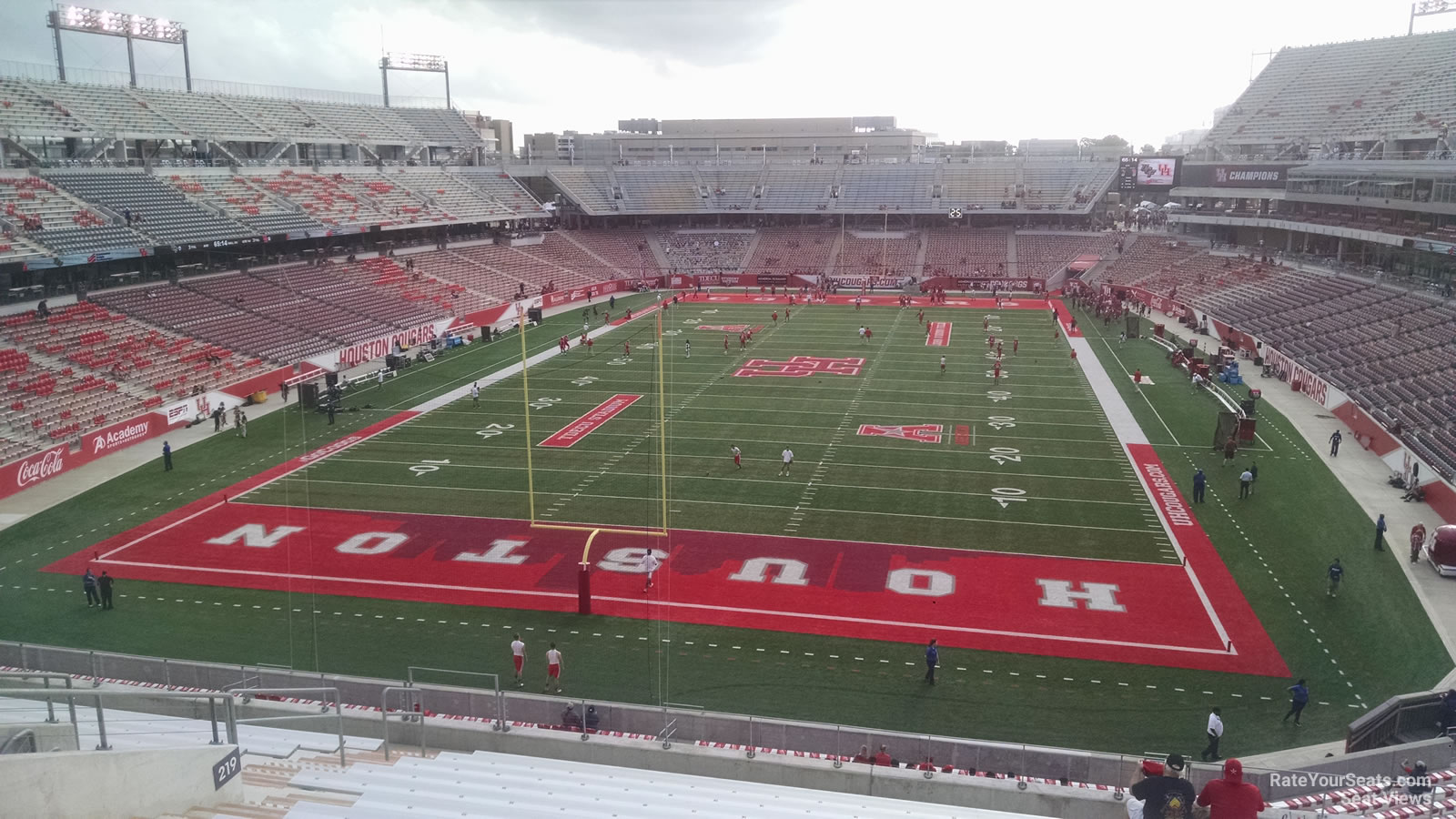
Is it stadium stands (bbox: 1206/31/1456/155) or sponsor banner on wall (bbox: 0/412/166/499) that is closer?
sponsor banner on wall (bbox: 0/412/166/499)

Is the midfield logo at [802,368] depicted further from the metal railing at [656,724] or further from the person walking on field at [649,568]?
the metal railing at [656,724]

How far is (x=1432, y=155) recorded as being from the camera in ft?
143

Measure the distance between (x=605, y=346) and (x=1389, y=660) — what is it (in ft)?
101

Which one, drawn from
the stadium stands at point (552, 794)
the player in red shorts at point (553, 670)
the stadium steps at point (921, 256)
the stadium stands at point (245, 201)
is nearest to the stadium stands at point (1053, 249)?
the stadium steps at point (921, 256)

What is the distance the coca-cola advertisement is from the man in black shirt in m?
24.4

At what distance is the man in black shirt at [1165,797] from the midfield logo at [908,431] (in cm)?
2000

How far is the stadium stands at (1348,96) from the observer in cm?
5081

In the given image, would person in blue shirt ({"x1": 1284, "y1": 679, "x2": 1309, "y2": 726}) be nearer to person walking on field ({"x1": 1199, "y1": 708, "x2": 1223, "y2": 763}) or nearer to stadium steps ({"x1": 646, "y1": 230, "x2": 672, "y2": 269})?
person walking on field ({"x1": 1199, "y1": 708, "x2": 1223, "y2": 763})

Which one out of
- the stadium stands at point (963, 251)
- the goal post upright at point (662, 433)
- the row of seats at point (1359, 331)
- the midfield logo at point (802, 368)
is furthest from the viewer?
the stadium stands at point (963, 251)

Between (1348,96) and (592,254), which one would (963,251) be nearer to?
(1348,96)

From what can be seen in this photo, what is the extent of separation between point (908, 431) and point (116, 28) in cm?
4376

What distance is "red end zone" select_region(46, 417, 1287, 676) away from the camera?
1548 cm

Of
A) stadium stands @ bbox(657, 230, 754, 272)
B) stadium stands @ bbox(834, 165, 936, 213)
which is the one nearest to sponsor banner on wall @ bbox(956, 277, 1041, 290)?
stadium stands @ bbox(834, 165, 936, 213)

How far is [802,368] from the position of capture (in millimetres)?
36812
